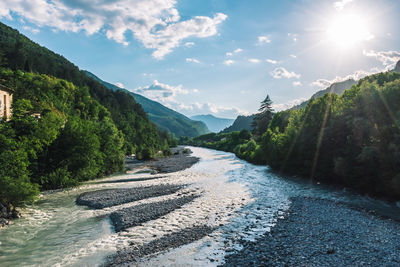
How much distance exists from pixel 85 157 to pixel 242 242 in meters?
26.0

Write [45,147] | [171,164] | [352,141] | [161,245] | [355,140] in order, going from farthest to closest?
[171,164]
[352,141]
[45,147]
[355,140]
[161,245]

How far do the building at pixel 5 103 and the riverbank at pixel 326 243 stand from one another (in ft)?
85.7

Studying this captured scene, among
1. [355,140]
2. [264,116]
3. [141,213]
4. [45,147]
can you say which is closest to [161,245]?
[141,213]

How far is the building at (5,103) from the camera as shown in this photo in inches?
942

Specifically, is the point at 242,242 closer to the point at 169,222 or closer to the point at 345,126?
the point at 169,222

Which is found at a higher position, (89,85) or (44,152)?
(89,85)

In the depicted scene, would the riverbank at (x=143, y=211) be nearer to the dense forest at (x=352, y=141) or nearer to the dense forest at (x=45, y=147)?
the dense forest at (x=45, y=147)

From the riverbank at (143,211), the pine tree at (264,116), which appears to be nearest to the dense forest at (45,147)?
the riverbank at (143,211)

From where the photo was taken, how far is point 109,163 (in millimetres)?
42688

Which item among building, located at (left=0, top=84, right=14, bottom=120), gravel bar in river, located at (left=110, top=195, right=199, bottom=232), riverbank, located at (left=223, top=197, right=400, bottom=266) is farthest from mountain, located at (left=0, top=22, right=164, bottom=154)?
riverbank, located at (left=223, top=197, right=400, bottom=266)

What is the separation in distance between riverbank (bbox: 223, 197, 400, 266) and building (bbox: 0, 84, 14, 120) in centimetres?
2613

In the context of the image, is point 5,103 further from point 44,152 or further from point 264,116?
point 264,116

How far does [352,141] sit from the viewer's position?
28.6 m

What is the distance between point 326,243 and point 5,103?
3235 centimetres
